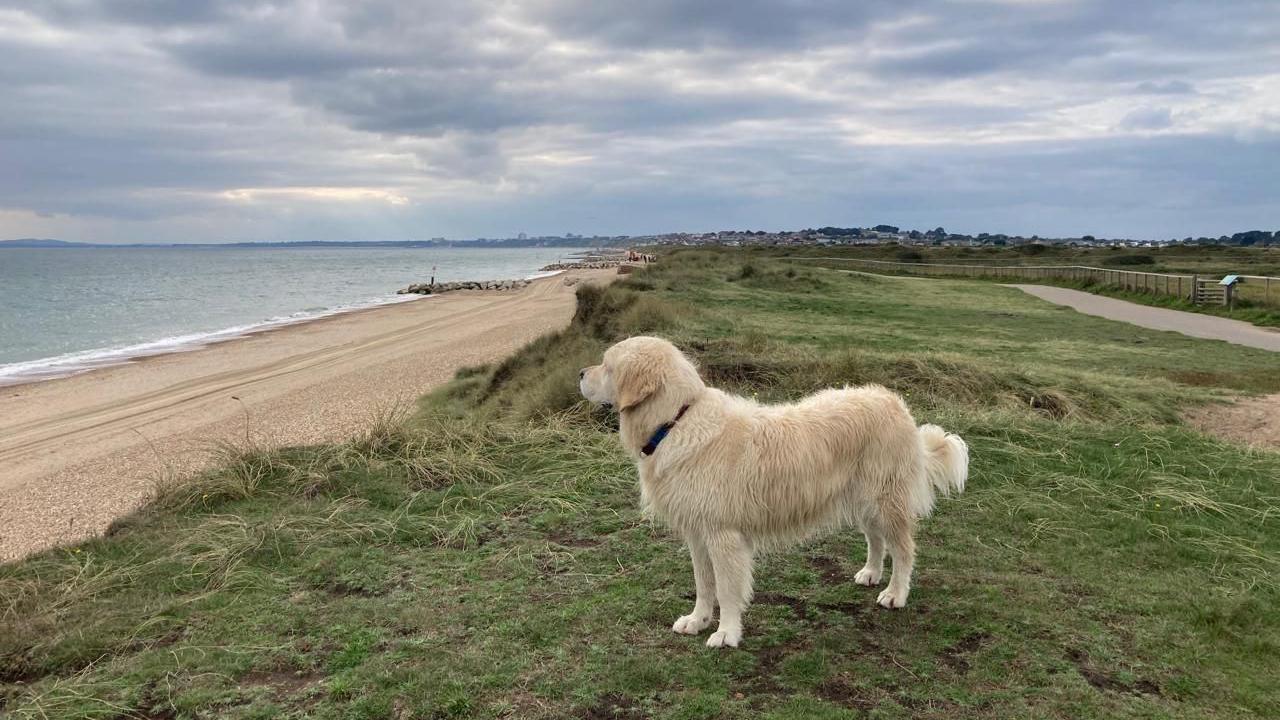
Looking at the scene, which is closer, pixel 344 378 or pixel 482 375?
pixel 482 375

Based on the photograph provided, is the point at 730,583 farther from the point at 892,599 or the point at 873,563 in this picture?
the point at 873,563

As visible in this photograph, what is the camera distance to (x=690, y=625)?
15.6ft

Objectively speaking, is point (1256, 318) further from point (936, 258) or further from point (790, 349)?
point (936, 258)

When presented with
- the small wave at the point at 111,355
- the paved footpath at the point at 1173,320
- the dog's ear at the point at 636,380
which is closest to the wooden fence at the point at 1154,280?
the paved footpath at the point at 1173,320

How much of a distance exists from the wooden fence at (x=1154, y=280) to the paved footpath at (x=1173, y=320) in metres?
1.42

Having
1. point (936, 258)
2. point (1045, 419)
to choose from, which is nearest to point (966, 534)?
point (1045, 419)

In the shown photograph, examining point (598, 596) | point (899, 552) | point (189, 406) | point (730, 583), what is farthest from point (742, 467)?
point (189, 406)

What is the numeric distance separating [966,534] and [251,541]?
5960 mm

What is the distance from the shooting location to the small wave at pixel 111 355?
24830mm

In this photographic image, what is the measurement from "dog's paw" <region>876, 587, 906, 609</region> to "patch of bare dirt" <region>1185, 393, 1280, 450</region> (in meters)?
8.08

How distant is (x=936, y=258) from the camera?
78125mm

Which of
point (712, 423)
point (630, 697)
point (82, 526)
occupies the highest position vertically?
point (712, 423)

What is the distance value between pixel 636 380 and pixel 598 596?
65.5 inches

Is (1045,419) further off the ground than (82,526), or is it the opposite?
(1045,419)
